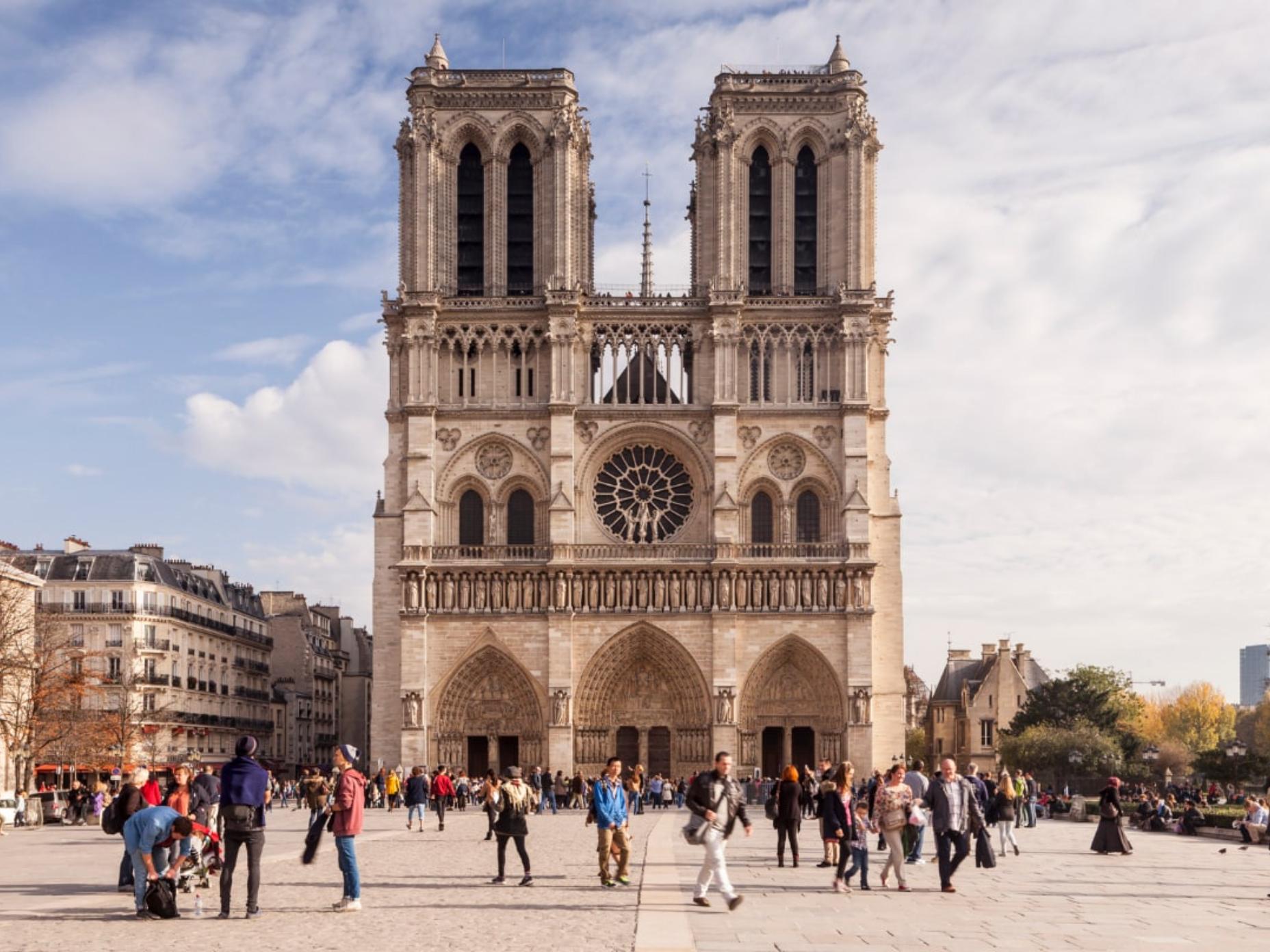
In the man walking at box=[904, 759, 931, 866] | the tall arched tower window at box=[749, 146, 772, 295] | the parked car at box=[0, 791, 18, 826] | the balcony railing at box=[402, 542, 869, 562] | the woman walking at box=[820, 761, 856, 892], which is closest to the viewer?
the woman walking at box=[820, 761, 856, 892]

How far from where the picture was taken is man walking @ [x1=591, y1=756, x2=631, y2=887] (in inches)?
735

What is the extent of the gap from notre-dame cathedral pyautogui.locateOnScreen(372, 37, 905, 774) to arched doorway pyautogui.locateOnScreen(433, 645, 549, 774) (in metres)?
0.09

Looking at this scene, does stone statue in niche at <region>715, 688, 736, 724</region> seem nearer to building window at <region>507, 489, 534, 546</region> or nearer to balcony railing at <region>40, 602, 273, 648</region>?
building window at <region>507, 489, 534, 546</region>

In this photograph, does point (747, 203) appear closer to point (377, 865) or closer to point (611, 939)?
point (377, 865)

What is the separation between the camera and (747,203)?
5669 cm

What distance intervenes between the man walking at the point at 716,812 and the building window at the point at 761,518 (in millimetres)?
39004

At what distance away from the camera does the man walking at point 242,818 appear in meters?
15.0

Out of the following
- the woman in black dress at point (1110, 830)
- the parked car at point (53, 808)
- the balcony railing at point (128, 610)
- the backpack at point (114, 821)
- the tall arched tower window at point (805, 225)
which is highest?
the tall arched tower window at point (805, 225)

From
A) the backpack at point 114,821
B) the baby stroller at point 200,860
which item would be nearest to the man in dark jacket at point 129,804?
the backpack at point 114,821

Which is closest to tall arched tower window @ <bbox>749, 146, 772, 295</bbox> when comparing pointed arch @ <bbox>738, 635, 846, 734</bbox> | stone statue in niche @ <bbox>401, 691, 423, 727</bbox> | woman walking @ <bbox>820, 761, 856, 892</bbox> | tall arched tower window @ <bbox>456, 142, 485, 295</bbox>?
tall arched tower window @ <bbox>456, 142, 485, 295</bbox>

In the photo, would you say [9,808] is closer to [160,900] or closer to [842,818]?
[842,818]

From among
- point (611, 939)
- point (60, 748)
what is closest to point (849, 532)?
point (60, 748)

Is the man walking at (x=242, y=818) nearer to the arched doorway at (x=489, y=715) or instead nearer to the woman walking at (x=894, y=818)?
the woman walking at (x=894, y=818)

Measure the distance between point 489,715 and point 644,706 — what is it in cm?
484
